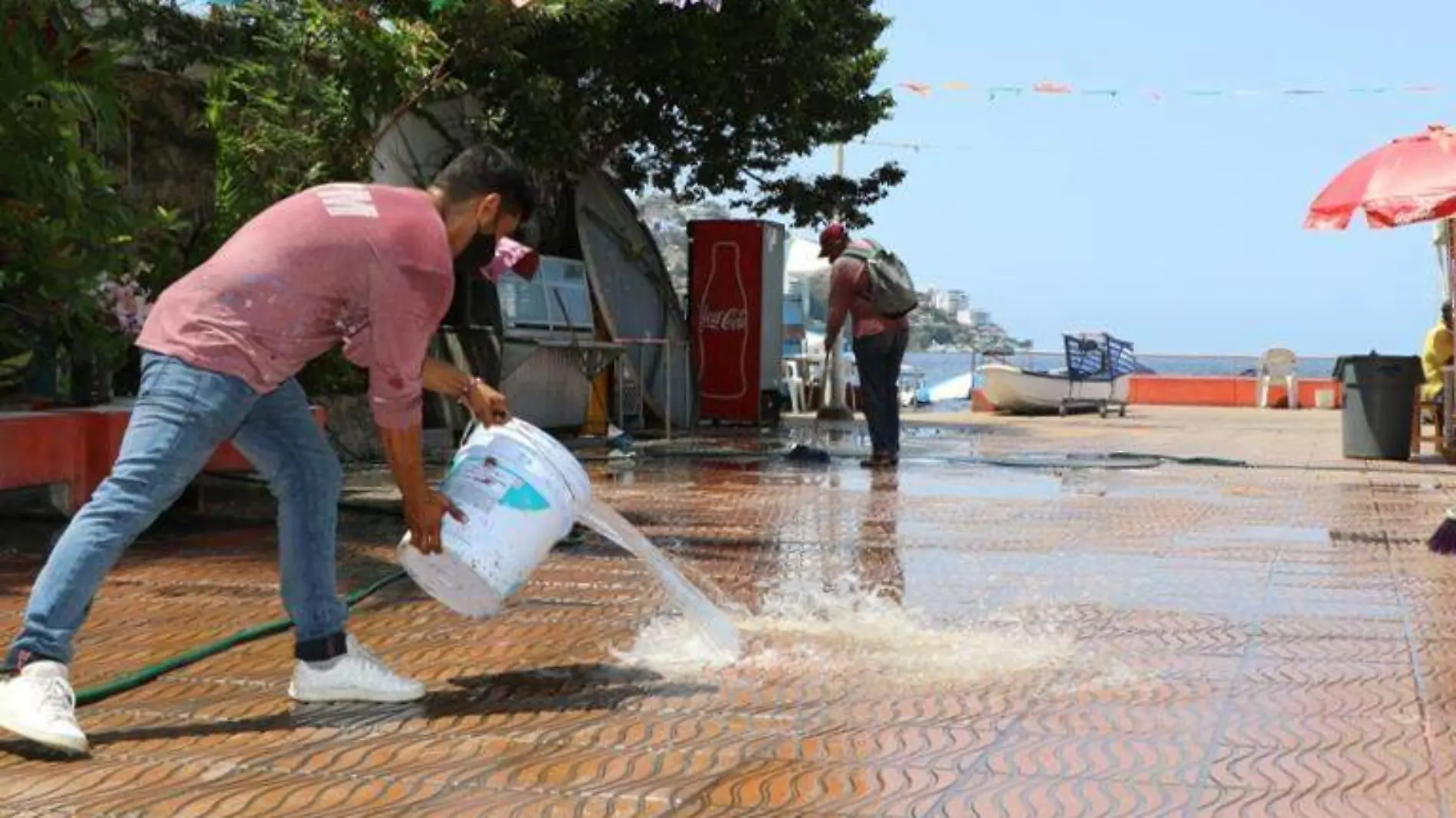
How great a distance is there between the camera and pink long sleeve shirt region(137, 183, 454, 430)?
421cm

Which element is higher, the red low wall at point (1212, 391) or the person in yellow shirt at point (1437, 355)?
the person in yellow shirt at point (1437, 355)

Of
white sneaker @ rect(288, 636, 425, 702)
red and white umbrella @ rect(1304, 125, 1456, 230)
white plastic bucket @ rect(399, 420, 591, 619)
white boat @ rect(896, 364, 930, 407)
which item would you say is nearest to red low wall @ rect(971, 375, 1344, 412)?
white boat @ rect(896, 364, 930, 407)

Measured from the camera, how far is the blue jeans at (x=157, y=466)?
4090mm

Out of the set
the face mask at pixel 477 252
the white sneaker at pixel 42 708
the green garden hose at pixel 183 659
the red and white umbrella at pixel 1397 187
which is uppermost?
the red and white umbrella at pixel 1397 187

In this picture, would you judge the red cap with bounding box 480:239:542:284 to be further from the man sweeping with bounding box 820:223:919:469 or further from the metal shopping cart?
the metal shopping cart

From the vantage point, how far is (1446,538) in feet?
25.4

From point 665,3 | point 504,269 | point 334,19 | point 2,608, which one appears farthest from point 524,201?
point 665,3

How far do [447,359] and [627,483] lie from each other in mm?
4383

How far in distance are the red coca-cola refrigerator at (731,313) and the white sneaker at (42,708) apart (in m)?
17.2

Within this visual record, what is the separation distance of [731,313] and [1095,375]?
9.45 m

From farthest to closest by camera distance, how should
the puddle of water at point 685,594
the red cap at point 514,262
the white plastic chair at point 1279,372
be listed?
the white plastic chair at point 1279,372 < the red cap at point 514,262 < the puddle of water at point 685,594

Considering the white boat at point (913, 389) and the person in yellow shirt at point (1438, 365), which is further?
the white boat at point (913, 389)

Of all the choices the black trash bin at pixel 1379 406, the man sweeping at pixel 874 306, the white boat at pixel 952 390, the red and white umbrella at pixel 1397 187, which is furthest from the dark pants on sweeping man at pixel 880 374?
the white boat at pixel 952 390

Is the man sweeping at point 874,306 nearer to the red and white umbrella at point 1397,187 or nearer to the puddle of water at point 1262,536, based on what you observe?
the red and white umbrella at point 1397,187
